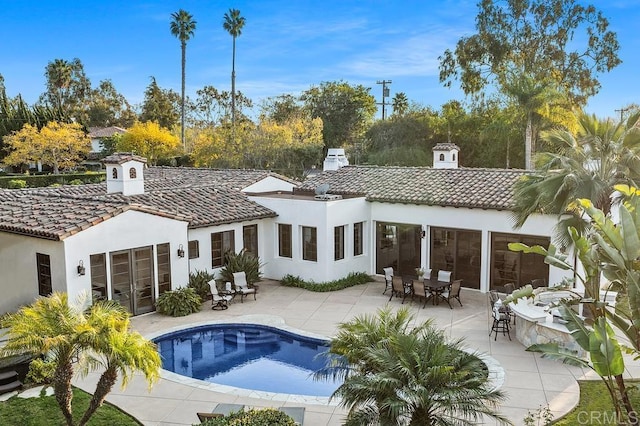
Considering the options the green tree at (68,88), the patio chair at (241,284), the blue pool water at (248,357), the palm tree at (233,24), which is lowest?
the blue pool water at (248,357)

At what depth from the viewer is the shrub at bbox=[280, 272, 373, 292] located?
23.4 metres

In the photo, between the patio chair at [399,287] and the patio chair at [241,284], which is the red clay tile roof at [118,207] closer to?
the patio chair at [241,284]

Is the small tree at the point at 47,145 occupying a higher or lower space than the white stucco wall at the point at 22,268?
higher

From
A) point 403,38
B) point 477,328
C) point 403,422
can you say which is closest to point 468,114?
point 403,38

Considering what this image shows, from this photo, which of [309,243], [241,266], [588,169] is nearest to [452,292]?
[309,243]

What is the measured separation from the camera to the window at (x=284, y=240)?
24.8 metres

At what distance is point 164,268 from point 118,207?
2.92 metres

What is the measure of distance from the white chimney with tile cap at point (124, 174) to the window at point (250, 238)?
4.73 meters

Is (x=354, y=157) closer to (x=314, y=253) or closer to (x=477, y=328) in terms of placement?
(x=314, y=253)

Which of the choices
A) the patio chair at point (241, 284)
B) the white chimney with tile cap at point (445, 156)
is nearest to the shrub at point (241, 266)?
the patio chair at point (241, 284)

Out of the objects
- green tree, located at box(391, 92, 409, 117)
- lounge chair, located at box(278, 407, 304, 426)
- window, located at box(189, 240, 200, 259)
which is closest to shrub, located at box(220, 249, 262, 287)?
window, located at box(189, 240, 200, 259)

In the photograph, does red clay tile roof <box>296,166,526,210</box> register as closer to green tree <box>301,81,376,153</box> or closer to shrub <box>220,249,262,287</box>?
shrub <box>220,249,262,287</box>

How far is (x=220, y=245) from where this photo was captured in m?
23.4

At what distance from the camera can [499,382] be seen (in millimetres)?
14094
